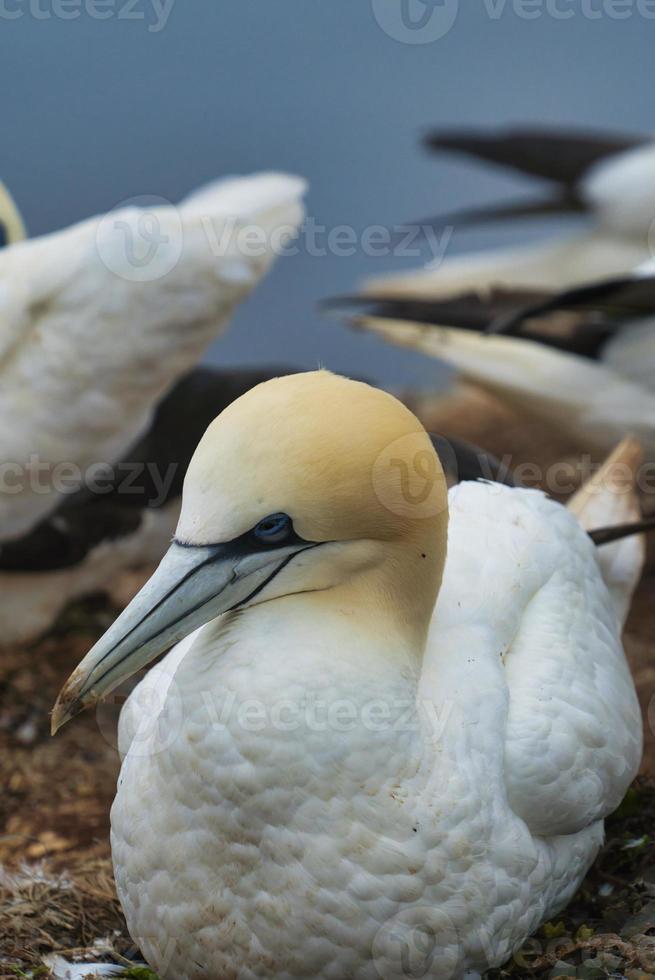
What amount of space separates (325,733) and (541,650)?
24.1 inches

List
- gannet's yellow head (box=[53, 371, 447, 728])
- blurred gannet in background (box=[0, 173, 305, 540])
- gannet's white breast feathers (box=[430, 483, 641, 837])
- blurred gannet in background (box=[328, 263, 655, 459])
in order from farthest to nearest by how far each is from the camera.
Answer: blurred gannet in background (box=[328, 263, 655, 459]), blurred gannet in background (box=[0, 173, 305, 540]), gannet's white breast feathers (box=[430, 483, 641, 837]), gannet's yellow head (box=[53, 371, 447, 728])

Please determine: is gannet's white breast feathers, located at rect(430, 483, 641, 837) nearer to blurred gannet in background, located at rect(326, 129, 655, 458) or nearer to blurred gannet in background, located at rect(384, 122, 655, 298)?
blurred gannet in background, located at rect(326, 129, 655, 458)

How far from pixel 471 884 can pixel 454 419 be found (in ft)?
13.9

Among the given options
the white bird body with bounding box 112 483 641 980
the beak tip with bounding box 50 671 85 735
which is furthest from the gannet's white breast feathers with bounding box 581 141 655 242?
the beak tip with bounding box 50 671 85 735

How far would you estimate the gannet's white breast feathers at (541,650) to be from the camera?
2.30 m

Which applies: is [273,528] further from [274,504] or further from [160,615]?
[160,615]

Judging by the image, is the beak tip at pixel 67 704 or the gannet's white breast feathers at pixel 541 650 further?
the gannet's white breast feathers at pixel 541 650

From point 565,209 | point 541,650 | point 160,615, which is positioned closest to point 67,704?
point 160,615

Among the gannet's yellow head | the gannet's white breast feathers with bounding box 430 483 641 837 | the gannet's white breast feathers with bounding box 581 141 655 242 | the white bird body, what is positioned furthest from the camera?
the gannet's white breast feathers with bounding box 581 141 655 242

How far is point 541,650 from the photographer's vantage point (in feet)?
8.12

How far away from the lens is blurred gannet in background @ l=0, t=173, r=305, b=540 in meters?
3.70

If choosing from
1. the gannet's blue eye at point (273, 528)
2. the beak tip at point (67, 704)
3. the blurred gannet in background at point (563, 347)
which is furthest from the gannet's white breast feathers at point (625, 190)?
the beak tip at point (67, 704)

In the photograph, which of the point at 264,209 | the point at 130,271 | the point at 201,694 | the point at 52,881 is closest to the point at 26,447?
the point at 130,271

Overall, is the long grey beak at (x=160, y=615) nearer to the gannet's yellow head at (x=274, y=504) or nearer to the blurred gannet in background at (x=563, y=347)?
the gannet's yellow head at (x=274, y=504)
